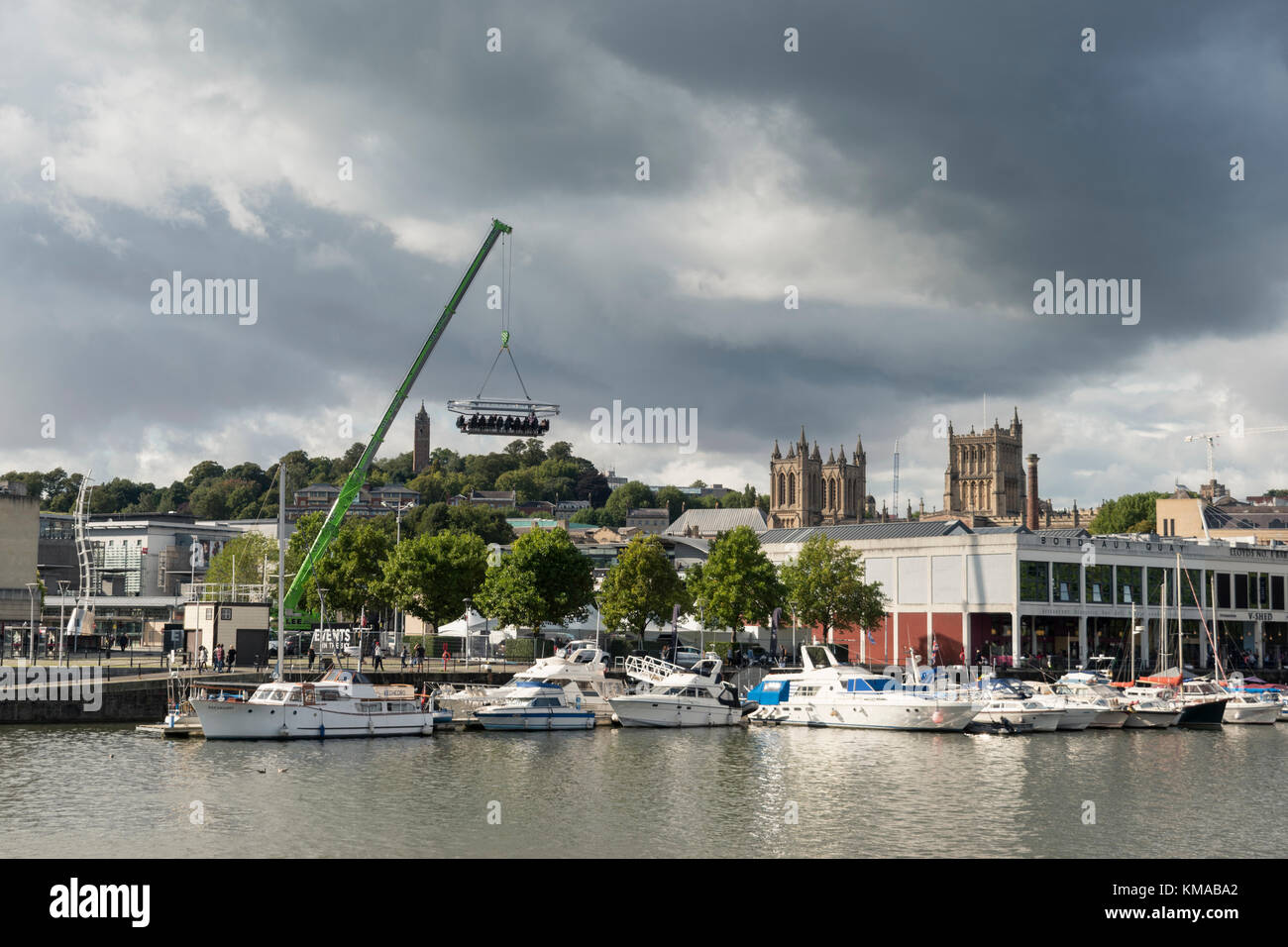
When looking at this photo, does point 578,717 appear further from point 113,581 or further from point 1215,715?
point 113,581

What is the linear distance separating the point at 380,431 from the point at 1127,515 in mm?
134576

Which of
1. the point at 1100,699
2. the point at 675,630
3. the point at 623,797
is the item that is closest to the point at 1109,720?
the point at 1100,699

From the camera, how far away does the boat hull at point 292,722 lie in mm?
52919

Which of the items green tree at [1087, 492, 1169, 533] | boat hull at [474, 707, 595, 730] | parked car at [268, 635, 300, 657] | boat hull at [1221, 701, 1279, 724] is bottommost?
boat hull at [1221, 701, 1279, 724]

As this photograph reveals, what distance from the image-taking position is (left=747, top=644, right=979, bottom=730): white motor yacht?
6372cm

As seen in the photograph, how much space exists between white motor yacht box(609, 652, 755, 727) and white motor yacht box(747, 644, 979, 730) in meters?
2.79

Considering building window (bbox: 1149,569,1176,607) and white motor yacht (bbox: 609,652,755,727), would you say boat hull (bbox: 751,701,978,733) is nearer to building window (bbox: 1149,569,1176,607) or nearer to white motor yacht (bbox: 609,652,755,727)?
white motor yacht (bbox: 609,652,755,727)

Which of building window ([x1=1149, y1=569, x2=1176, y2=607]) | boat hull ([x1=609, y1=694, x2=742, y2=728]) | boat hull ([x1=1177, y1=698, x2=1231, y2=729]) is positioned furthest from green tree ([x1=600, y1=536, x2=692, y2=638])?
building window ([x1=1149, y1=569, x2=1176, y2=607])

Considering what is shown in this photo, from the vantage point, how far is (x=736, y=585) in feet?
302

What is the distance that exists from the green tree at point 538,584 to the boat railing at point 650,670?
13.9 meters

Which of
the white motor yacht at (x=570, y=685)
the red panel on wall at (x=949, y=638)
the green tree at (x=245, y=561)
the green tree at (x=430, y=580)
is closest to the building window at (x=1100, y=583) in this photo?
the red panel on wall at (x=949, y=638)

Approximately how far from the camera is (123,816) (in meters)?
34.6
